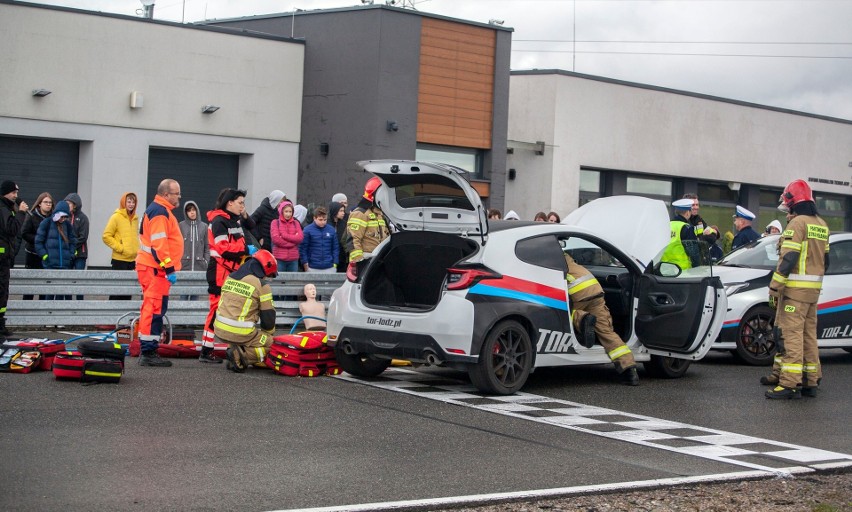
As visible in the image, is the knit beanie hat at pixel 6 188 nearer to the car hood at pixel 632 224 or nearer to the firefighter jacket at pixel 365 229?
the firefighter jacket at pixel 365 229

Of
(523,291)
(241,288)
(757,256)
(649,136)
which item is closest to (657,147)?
(649,136)

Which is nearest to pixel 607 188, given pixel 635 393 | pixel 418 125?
pixel 418 125

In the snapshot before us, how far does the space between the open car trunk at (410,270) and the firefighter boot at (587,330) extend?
4.74ft

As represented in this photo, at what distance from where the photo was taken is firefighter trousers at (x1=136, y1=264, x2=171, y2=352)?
11445 millimetres

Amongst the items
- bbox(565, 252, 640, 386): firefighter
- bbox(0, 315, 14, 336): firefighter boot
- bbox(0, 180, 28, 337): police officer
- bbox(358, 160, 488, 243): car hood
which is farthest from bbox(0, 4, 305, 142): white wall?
bbox(565, 252, 640, 386): firefighter

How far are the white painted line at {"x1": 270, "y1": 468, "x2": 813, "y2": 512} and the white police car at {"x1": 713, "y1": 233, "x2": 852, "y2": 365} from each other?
20.6ft

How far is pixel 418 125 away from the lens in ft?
85.5

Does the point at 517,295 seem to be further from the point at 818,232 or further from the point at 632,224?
the point at 818,232

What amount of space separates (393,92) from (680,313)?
1484 cm

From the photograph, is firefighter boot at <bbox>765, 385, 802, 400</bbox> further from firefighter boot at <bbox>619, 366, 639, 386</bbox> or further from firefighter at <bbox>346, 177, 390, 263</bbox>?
firefighter at <bbox>346, 177, 390, 263</bbox>

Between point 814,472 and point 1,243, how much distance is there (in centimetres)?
889

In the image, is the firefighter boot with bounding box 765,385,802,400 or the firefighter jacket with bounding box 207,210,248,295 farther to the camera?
the firefighter jacket with bounding box 207,210,248,295

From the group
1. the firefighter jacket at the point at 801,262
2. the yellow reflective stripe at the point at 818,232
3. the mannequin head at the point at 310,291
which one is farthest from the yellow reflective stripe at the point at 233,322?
the yellow reflective stripe at the point at 818,232

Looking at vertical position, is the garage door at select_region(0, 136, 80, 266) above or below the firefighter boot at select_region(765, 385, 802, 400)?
above
